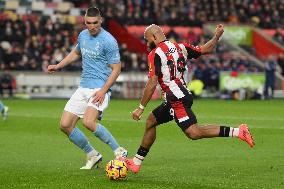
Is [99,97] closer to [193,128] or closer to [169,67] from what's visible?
[169,67]

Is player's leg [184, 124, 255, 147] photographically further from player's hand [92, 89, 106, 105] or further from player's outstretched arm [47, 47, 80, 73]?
player's outstretched arm [47, 47, 80, 73]

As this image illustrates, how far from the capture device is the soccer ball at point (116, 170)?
11.1 metres

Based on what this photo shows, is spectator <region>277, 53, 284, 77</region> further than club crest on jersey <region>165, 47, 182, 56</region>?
Yes

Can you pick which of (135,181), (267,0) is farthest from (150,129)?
(267,0)

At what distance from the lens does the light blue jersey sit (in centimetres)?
1262

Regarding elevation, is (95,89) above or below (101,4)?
above

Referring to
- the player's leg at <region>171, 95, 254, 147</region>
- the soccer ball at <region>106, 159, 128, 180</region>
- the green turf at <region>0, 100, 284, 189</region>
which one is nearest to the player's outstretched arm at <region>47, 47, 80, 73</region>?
the green turf at <region>0, 100, 284, 189</region>

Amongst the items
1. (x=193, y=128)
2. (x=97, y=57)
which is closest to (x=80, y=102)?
(x=97, y=57)

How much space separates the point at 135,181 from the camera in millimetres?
11203

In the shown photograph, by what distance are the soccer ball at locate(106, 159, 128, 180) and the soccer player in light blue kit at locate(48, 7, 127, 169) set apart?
4.03ft

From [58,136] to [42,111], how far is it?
912cm

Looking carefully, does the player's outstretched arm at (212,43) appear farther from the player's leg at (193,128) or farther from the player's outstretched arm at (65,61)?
the player's outstretched arm at (65,61)

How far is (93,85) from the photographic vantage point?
1273cm

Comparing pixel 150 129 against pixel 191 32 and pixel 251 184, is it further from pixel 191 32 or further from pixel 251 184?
pixel 191 32
